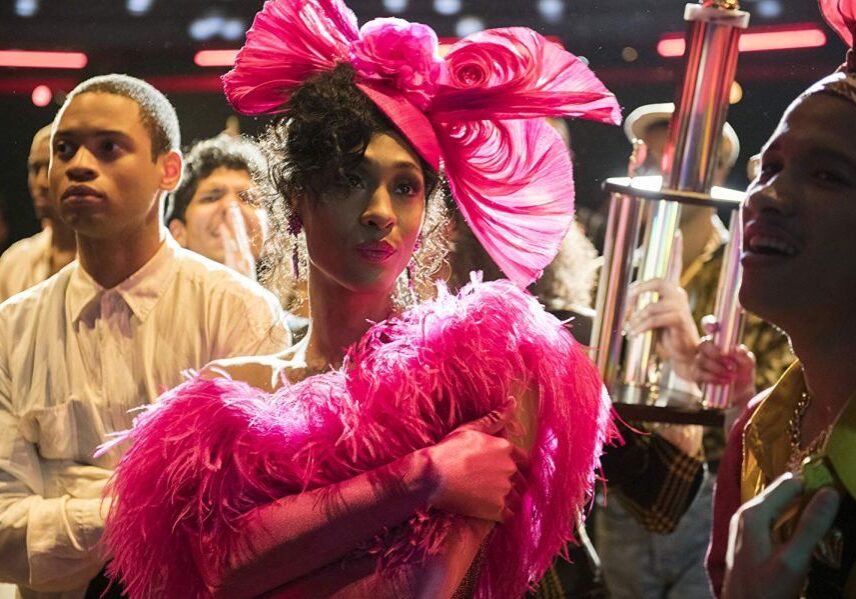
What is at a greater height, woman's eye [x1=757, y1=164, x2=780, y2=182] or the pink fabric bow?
the pink fabric bow

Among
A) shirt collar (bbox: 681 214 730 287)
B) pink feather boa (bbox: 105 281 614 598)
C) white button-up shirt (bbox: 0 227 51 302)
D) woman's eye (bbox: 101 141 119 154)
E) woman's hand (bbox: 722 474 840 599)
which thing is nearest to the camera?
woman's hand (bbox: 722 474 840 599)

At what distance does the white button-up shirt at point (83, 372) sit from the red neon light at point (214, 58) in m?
1.32

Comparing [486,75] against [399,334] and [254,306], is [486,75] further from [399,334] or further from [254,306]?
[254,306]

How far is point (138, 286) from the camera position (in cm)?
257

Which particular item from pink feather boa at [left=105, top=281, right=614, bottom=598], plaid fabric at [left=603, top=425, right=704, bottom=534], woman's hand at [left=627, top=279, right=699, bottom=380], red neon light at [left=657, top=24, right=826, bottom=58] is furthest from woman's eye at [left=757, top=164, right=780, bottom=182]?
red neon light at [left=657, top=24, right=826, bottom=58]

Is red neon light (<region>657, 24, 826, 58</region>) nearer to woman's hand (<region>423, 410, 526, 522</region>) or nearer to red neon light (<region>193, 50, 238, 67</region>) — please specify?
red neon light (<region>193, 50, 238, 67</region>)

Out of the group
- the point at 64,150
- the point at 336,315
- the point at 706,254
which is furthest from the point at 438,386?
the point at 706,254

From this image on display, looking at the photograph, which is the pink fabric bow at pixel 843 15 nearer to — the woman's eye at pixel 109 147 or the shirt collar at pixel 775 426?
the shirt collar at pixel 775 426

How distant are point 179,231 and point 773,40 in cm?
192

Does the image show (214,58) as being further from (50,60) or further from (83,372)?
(83,372)

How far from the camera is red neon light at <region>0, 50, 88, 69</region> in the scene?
149 inches

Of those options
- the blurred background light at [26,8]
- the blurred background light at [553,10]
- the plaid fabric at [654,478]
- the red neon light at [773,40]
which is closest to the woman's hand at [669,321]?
the plaid fabric at [654,478]

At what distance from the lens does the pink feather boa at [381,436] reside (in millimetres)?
1570

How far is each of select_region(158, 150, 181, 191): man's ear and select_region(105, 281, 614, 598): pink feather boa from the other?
1022 mm
